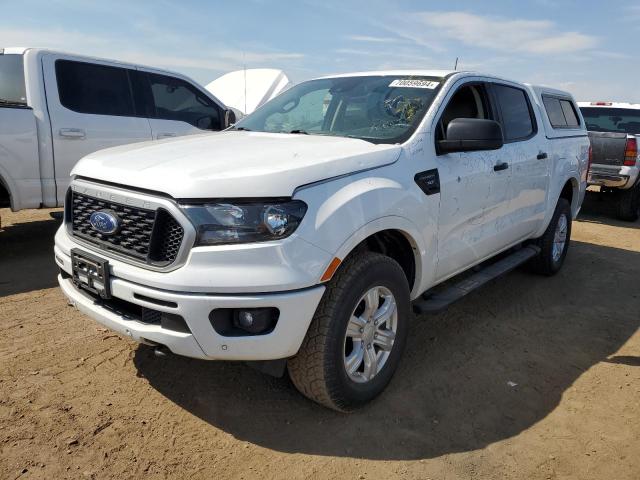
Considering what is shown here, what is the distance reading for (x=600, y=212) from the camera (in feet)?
32.8

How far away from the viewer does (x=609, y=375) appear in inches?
135

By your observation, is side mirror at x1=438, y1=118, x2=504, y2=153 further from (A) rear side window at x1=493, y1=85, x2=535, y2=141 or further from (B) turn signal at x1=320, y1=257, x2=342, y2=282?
(B) turn signal at x1=320, y1=257, x2=342, y2=282

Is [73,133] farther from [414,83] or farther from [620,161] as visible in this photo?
[620,161]

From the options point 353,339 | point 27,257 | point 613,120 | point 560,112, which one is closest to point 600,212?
point 613,120

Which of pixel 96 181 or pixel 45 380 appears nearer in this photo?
pixel 96 181

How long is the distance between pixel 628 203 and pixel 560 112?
15.3 ft

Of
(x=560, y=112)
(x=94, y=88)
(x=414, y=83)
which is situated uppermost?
(x=414, y=83)

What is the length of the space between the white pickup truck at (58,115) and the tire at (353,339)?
101 inches

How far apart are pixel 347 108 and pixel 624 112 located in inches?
336

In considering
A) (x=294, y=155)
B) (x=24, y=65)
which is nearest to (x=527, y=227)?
(x=294, y=155)

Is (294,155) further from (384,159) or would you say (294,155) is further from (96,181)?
(96,181)

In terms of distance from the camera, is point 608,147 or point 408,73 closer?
point 408,73

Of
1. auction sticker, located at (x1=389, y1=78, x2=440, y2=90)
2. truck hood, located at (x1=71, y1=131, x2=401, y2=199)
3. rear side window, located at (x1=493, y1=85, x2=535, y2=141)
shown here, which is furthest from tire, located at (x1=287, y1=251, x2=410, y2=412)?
rear side window, located at (x1=493, y1=85, x2=535, y2=141)

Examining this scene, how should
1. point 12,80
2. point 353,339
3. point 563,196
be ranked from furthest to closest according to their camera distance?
point 563,196, point 12,80, point 353,339
